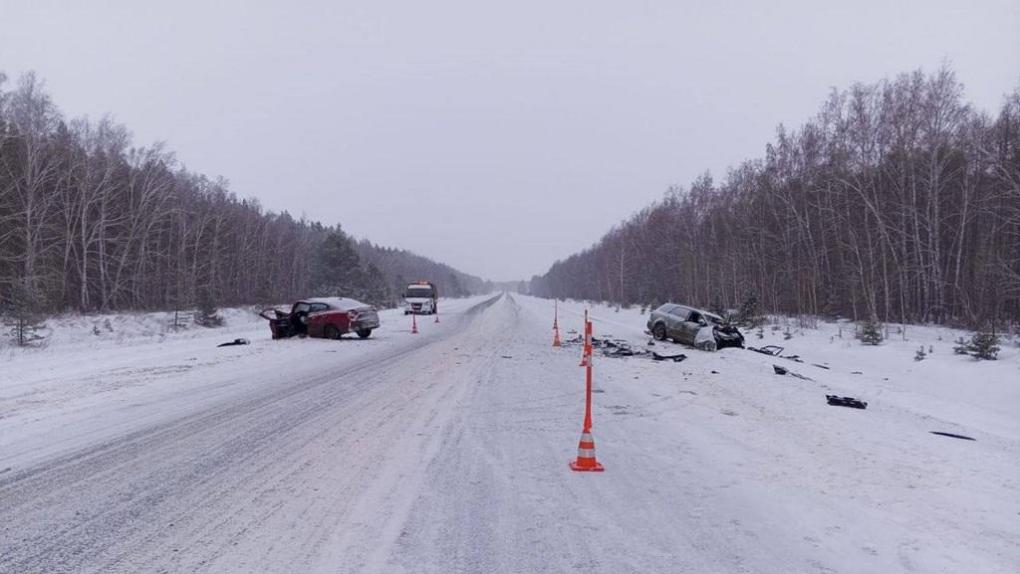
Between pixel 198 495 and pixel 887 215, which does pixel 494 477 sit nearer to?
pixel 198 495

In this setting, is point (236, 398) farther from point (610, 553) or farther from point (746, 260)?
point (746, 260)

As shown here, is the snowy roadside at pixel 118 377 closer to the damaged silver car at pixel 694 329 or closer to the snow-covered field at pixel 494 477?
the snow-covered field at pixel 494 477

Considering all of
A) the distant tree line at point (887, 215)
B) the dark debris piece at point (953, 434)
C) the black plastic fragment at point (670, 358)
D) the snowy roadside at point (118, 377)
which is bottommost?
the dark debris piece at point (953, 434)

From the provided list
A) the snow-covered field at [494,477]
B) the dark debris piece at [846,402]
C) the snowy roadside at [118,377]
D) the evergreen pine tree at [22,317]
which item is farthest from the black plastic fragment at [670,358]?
the evergreen pine tree at [22,317]

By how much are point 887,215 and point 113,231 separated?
56.9m

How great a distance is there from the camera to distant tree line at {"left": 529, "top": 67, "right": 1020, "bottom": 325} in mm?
27969

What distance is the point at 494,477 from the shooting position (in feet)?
17.3

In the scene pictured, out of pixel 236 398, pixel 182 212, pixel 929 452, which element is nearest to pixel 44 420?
pixel 236 398

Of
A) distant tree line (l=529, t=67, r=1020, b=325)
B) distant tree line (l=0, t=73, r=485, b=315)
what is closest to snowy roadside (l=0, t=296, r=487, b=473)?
distant tree line (l=0, t=73, r=485, b=315)

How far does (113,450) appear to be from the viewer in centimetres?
622

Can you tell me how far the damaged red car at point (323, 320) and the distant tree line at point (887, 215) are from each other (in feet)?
70.4

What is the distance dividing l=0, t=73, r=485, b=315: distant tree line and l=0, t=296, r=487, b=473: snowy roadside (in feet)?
13.6

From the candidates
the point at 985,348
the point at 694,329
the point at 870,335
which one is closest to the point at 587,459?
the point at 985,348

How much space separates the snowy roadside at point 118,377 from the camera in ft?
23.9
